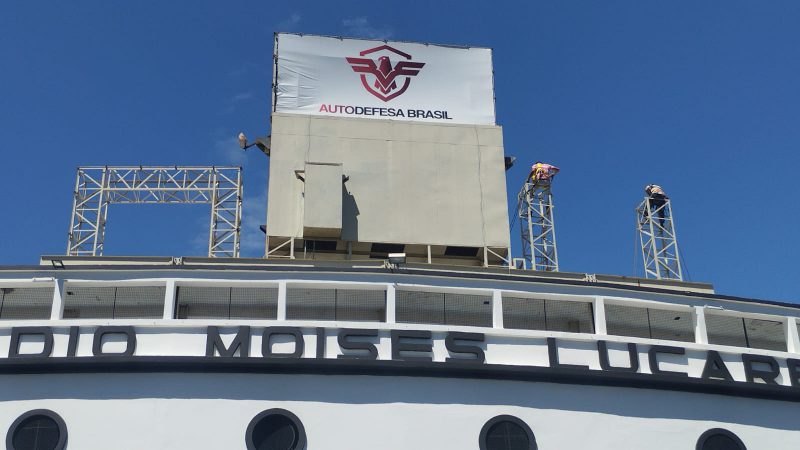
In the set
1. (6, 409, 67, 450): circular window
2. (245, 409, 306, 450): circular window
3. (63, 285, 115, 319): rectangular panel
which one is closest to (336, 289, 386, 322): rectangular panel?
(245, 409, 306, 450): circular window

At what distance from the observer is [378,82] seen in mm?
27188

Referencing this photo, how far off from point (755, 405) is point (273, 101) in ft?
49.5

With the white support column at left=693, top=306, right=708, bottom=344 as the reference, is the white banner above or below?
above

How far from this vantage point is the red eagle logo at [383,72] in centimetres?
2709

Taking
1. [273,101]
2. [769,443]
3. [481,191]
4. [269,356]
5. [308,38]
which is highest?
[308,38]

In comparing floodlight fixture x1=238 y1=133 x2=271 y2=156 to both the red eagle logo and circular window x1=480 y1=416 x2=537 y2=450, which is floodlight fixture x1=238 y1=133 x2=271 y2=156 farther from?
circular window x1=480 y1=416 x2=537 y2=450

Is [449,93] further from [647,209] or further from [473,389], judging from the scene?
[473,389]

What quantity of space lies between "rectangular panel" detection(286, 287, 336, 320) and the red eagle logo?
32.6ft

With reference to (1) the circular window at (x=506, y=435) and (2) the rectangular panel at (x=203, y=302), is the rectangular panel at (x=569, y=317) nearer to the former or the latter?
(1) the circular window at (x=506, y=435)

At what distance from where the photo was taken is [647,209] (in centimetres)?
3183

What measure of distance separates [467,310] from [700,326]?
183 inches

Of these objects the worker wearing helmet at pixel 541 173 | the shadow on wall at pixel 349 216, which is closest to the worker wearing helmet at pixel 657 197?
the worker wearing helmet at pixel 541 173

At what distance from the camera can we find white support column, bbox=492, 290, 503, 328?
18.0 metres

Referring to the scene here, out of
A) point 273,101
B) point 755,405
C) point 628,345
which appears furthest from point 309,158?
point 755,405
